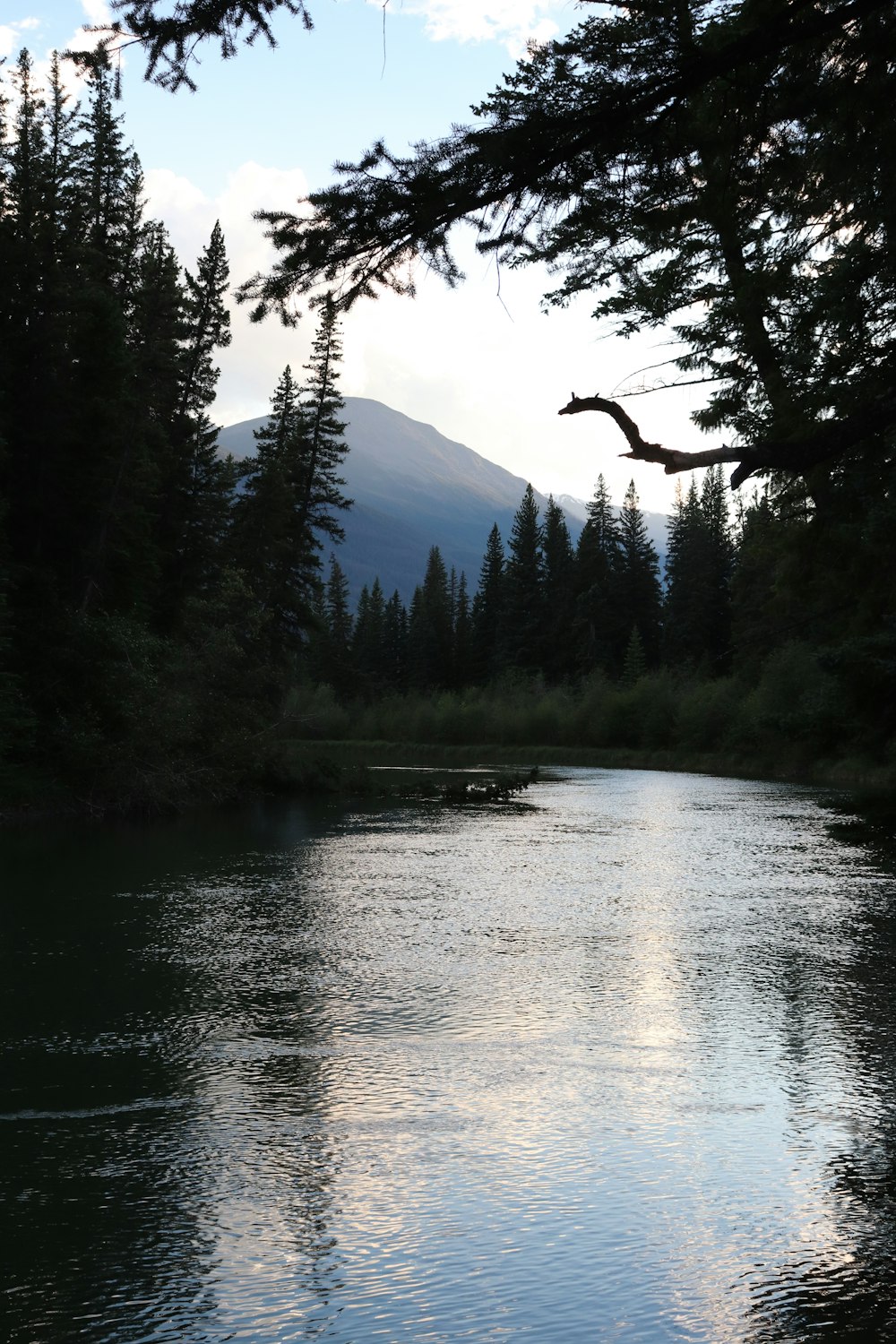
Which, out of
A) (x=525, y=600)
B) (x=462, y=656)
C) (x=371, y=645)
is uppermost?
(x=525, y=600)

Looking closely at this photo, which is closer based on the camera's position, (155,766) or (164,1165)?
(164,1165)

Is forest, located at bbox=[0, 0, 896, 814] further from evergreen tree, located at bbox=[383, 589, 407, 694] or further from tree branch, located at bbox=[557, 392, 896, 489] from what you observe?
evergreen tree, located at bbox=[383, 589, 407, 694]

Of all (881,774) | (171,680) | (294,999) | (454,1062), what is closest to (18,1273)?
(454,1062)

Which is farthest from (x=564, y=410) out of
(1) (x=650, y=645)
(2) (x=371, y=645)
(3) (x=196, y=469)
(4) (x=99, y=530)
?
(2) (x=371, y=645)

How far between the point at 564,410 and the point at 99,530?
27074mm

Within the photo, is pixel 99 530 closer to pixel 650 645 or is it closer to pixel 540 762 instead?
pixel 540 762

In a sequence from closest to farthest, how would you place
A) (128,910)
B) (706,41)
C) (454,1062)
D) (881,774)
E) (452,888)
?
(706,41) < (454,1062) < (128,910) < (452,888) < (881,774)

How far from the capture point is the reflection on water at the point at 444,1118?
17.0 feet

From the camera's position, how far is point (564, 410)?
23.5 ft

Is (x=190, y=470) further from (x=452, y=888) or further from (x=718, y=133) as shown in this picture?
(x=718, y=133)

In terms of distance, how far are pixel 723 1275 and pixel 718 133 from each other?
550 centimetres

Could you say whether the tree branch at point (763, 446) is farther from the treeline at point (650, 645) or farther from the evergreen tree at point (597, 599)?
the evergreen tree at point (597, 599)

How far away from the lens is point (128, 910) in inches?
595

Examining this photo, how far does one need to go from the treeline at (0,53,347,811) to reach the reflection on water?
12300 mm
